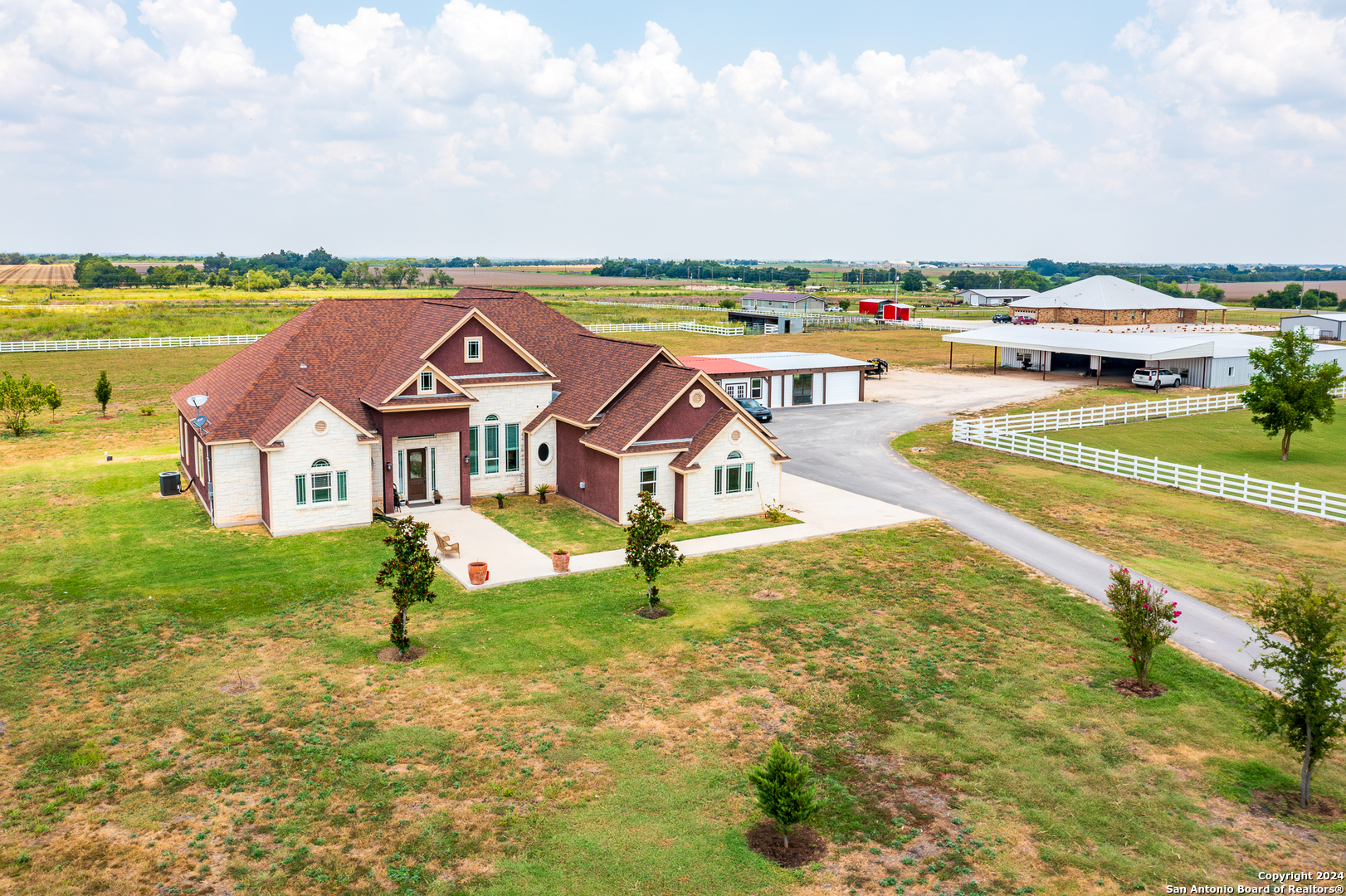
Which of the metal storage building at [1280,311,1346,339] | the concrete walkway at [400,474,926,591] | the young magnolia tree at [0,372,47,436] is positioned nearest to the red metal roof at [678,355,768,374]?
the concrete walkway at [400,474,926,591]

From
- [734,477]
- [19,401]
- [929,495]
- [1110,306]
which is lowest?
[929,495]

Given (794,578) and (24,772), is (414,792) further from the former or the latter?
(794,578)

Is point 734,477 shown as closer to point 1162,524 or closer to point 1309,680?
point 1162,524

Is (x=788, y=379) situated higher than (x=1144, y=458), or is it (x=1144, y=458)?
(x=788, y=379)

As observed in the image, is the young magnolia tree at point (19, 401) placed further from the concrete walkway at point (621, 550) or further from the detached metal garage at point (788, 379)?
the detached metal garage at point (788, 379)

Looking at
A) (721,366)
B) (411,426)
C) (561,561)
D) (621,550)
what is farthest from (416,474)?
(721,366)

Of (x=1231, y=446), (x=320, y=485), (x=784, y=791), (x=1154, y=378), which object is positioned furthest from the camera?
(x=1154, y=378)

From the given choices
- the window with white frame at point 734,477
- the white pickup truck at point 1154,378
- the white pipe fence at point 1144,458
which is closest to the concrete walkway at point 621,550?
the window with white frame at point 734,477

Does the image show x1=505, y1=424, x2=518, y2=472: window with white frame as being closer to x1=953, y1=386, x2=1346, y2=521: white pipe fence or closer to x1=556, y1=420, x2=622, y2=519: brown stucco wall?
x1=556, y1=420, x2=622, y2=519: brown stucco wall
